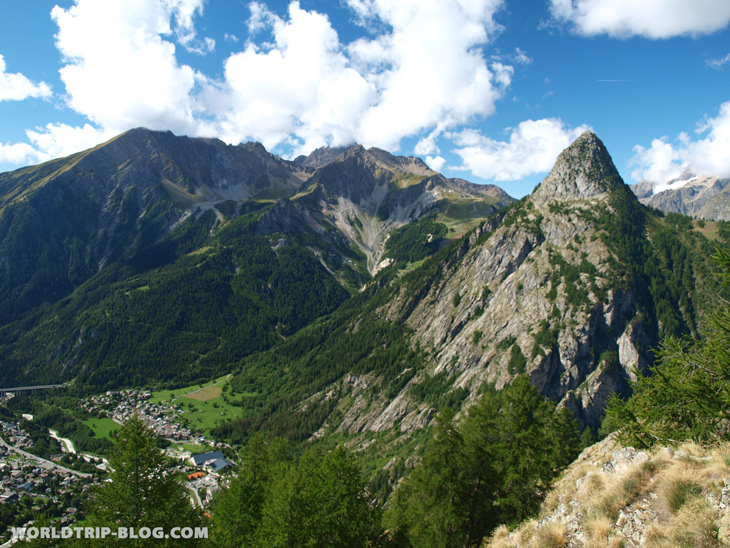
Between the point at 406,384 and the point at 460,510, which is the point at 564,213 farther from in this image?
the point at 460,510

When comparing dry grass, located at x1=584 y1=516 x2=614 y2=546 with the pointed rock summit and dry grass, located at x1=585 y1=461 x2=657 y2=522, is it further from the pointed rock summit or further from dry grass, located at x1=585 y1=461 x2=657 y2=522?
the pointed rock summit

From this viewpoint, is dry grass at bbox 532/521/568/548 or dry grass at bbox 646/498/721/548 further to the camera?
dry grass at bbox 532/521/568/548

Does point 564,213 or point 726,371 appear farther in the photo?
point 564,213

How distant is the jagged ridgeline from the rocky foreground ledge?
109558mm

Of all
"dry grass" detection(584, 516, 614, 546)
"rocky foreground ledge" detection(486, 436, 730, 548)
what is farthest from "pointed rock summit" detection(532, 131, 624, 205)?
"dry grass" detection(584, 516, 614, 546)

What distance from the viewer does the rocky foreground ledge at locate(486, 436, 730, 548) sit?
399 inches

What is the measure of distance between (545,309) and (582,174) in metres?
97.5

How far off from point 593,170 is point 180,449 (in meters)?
236

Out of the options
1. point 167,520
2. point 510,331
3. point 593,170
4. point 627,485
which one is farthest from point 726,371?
point 593,170

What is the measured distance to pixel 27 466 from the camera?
421 feet

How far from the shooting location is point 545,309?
5266 inches

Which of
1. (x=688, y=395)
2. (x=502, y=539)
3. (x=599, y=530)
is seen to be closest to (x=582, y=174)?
(x=688, y=395)

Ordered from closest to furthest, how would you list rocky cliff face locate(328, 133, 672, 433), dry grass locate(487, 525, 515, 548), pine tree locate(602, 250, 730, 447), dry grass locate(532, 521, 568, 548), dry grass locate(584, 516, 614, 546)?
dry grass locate(584, 516, 614, 546)
dry grass locate(532, 521, 568, 548)
pine tree locate(602, 250, 730, 447)
dry grass locate(487, 525, 515, 548)
rocky cliff face locate(328, 133, 672, 433)

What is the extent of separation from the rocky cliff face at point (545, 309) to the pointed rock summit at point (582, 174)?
1.69ft
